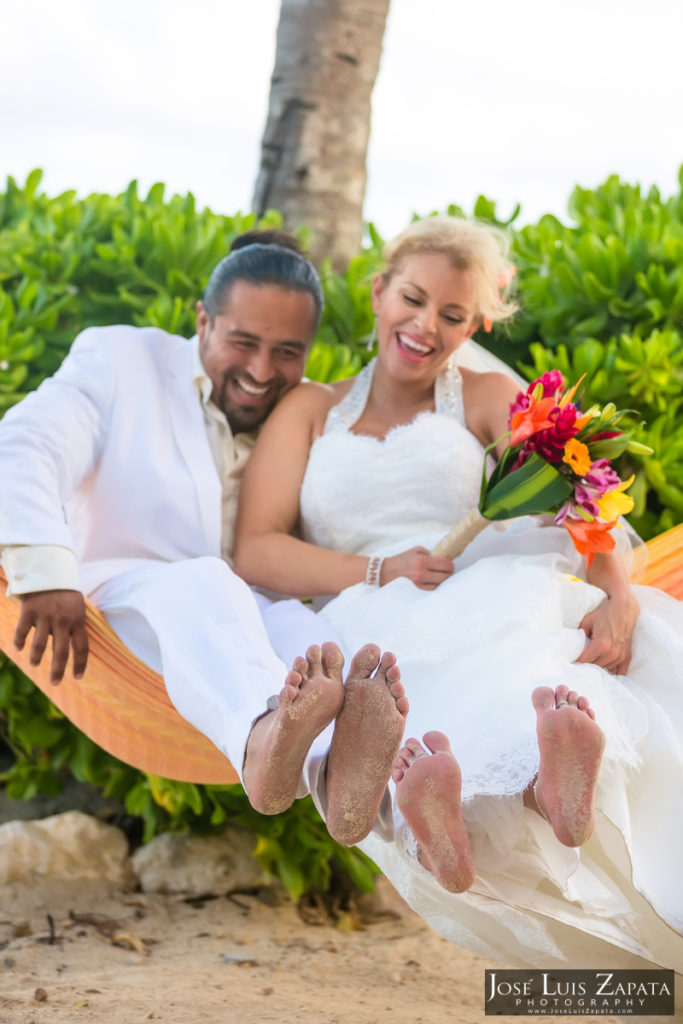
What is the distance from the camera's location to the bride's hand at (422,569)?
7.68 ft

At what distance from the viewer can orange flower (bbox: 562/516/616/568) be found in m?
2.26

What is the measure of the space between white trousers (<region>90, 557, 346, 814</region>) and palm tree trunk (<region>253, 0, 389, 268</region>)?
6.82 ft

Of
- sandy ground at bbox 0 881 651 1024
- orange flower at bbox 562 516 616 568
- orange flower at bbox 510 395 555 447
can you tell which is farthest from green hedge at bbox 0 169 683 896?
orange flower at bbox 510 395 555 447

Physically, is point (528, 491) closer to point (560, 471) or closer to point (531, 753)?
point (560, 471)

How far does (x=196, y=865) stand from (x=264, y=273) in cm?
188


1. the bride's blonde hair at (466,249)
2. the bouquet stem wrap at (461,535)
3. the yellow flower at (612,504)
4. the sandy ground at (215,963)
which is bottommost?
the sandy ground at (215,963)

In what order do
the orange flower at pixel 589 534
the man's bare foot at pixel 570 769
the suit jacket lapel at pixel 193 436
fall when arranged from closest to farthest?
the man's bare foot at pixel 570 769 → the orange flower at pixel 589 534 → the suit jacket lapel at pixel 193 436

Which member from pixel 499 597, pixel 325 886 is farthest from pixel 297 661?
pixel 325 886

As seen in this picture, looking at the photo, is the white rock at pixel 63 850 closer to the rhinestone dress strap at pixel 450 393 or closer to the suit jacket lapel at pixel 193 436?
the suit jacket lapel at pixel 193 436

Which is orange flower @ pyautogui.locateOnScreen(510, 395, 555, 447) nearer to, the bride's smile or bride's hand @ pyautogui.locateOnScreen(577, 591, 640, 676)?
bride's hand @ pyautogui.locateOnScreen(577, 591, 640, 676)

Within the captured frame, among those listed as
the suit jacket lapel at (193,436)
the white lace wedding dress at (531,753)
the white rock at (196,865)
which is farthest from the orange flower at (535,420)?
the white rock at (196,865)

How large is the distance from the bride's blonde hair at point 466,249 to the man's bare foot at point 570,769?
1.31 metres

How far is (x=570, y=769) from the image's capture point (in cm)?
173

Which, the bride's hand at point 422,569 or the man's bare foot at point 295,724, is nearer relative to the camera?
the man's bare foot at point 295,724
